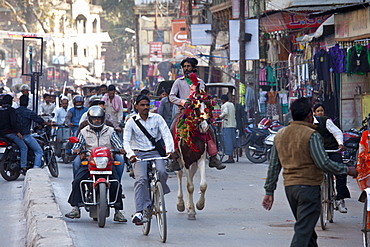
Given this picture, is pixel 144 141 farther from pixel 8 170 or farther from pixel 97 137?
pixel 8 170

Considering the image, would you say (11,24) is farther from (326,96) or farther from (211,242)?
(211,242)

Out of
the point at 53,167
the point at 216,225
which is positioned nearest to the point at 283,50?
the point at 53,167

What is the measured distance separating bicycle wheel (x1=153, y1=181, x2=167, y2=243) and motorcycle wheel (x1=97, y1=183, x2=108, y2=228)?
0.83m

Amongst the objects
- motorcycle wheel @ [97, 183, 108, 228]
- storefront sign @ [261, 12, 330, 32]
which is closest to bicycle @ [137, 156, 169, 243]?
motorcycle wheel @ [97, 183, 108, 228]

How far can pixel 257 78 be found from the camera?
23.3 m

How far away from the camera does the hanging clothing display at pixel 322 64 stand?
1745 cm

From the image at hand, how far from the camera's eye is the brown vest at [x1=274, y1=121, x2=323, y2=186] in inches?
226

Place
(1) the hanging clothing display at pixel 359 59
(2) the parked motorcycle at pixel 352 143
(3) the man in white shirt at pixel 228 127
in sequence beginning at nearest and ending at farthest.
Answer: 1. (2) the parked motorcycle at pixel 352 143
2. (1) the hanging clothing display at pixel 359 59
3. (3) the man in white shirt at pixel 228 127

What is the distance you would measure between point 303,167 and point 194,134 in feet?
13.6

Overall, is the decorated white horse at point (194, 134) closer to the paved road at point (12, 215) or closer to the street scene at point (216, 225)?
the street scene at point (216, 225)

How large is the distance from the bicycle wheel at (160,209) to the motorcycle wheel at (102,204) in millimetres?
831

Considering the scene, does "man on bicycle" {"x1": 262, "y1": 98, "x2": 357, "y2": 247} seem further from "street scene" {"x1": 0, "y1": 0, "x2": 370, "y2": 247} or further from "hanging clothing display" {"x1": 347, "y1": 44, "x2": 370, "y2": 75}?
"hanging clothing display" {"x1": 347, "y1": 44, "x2": 370, "y2": 75}

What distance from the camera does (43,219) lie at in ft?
25.6

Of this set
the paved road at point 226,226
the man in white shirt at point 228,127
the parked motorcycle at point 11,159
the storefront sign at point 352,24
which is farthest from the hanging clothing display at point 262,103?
the paved road at point 226,226
